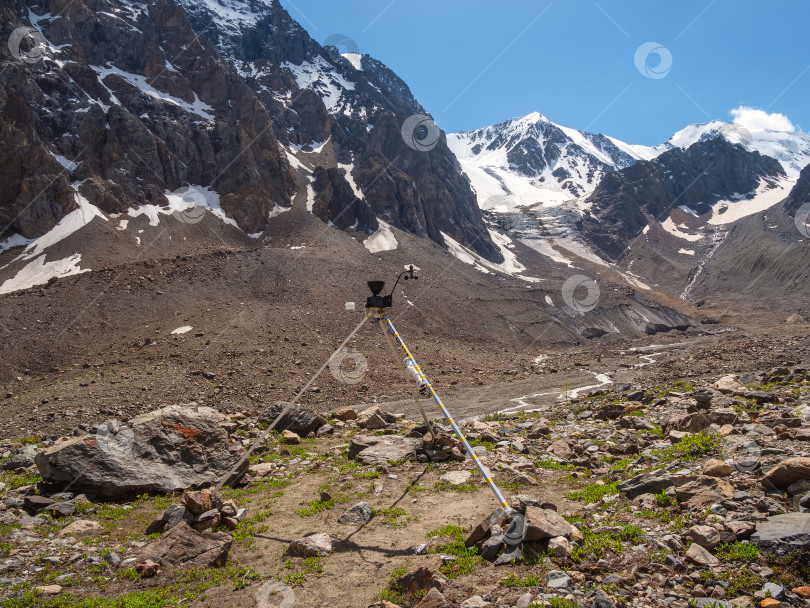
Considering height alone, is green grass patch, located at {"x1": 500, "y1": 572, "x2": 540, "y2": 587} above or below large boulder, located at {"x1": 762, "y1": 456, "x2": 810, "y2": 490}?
below

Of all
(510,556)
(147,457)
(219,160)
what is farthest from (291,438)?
(219,160)

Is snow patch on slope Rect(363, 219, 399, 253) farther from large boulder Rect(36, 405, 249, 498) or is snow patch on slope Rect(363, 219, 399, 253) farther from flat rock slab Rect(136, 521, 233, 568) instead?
flat rock slab Rect(136, 521, 233, 568)

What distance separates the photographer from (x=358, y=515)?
802cm

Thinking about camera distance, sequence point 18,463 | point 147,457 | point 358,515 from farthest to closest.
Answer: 1. point 18,463
2. point 147,457
3. point 358,515

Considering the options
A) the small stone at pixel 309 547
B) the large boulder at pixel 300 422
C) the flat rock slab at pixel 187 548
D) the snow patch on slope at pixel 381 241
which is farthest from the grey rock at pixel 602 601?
the snow patch on slope at pixel 381 241

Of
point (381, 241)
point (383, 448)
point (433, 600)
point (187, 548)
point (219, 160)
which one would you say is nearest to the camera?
point (433, 600)

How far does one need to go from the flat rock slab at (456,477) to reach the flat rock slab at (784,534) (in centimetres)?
509

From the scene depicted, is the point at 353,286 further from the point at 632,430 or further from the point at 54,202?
the point at 632,430

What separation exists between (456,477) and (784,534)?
221 inches

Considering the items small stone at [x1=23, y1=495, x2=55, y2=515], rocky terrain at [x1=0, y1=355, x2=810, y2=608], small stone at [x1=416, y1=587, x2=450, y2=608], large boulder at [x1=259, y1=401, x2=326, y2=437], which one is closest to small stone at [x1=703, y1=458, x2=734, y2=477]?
rocky terrain at [x1=0, y1=355, x2=810, y2=608]

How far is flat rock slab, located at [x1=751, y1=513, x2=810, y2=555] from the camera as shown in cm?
485

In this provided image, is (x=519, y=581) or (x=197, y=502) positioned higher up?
(x=519, y=581)

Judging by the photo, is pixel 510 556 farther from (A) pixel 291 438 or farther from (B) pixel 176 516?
(A) pixel 291 438

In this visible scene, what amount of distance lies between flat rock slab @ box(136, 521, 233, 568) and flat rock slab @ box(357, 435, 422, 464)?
4.53 meters
